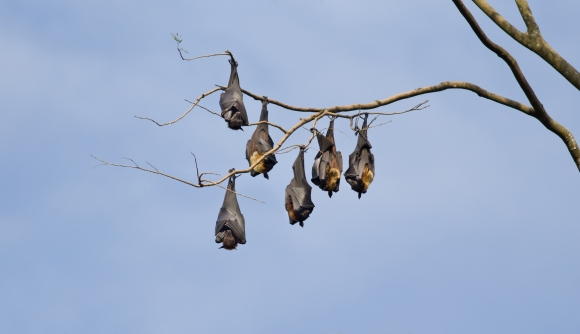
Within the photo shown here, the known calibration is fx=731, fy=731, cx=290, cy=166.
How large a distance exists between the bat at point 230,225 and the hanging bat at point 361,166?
1854mm

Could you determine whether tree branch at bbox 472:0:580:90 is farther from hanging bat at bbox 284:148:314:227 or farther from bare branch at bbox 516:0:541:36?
hanging bat at bbox 284:148:314:227

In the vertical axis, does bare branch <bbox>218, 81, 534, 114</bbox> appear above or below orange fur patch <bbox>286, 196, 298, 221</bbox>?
above

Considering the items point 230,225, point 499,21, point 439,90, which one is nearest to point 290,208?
point 230,225

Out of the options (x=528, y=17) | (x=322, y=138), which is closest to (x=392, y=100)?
(x=322, y=138)

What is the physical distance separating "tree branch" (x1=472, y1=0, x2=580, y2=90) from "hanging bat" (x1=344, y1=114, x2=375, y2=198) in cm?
213

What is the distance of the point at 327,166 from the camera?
906 cm

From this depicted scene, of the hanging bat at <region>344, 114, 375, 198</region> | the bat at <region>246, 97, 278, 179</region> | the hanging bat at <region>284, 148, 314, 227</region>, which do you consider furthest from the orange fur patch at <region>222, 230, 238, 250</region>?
the hanging bat at <region>344, 114, 375, 198</region>

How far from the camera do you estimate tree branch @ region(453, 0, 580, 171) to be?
7.62 m

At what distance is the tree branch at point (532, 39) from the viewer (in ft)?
26.0

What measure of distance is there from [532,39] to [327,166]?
280cm

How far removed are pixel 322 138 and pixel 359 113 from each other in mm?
825

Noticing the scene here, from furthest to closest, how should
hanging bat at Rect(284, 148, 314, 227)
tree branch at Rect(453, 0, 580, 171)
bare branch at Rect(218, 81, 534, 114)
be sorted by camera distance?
hanging bat at Rect(284, 148, 314, 227) < bare branch at Rect(218, 81, 534, 114) < tree branch at Rect(453, 0, 580, 171)

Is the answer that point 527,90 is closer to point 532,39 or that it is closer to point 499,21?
point 532,39

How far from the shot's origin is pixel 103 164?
25.5 ft
